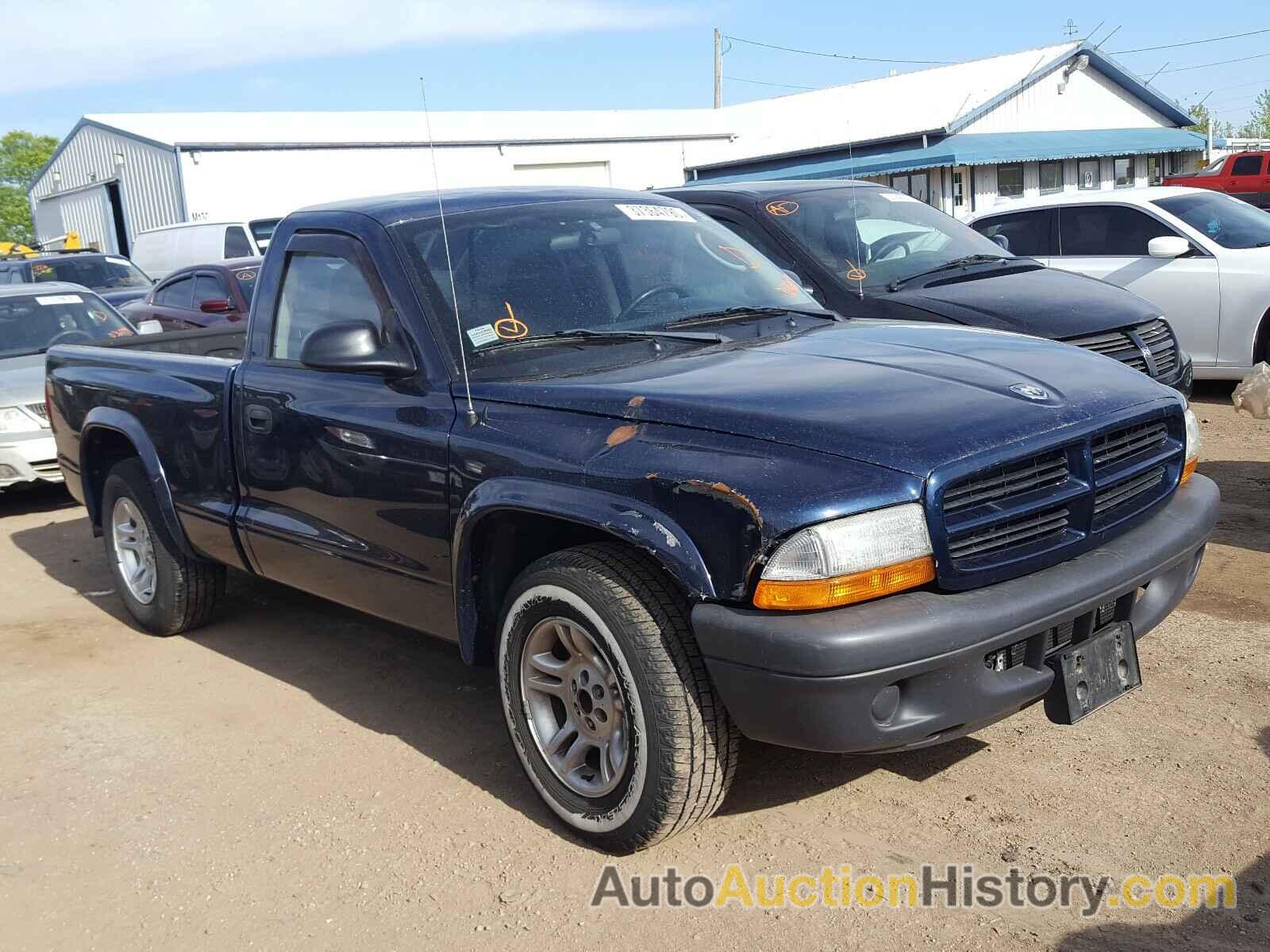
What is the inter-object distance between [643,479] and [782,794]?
119 centimetres

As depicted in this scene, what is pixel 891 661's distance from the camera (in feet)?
9.39

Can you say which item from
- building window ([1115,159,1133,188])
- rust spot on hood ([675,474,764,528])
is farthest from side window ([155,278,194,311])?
building window ([1115,159,1133,188])

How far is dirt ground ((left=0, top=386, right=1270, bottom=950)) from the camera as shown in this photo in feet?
10.3

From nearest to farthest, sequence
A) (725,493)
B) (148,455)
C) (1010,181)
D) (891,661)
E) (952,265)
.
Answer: (891,661) → (725,493) → (148,455) → (952,265) → (1010,181)

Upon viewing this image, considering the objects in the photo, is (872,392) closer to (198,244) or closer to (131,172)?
(198,244)

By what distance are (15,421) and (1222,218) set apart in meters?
9.03

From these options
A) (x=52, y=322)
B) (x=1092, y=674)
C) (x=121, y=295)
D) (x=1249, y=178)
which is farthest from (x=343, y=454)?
(x=1249, y=178)

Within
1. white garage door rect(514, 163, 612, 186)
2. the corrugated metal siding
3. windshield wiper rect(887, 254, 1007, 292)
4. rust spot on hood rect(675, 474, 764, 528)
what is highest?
the corrugated metal siding

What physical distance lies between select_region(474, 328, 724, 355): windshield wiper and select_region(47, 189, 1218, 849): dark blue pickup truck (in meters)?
0.01

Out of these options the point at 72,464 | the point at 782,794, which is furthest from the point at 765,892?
the point at 72,464

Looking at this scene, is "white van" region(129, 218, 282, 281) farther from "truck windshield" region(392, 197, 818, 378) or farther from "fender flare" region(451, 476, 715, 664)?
"fender flare" region(451, 476, 715, 664)

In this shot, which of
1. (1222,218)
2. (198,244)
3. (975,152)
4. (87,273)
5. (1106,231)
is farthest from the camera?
(975,152)

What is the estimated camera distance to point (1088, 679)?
128 inches

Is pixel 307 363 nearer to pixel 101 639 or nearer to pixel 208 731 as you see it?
pixel 208 731
